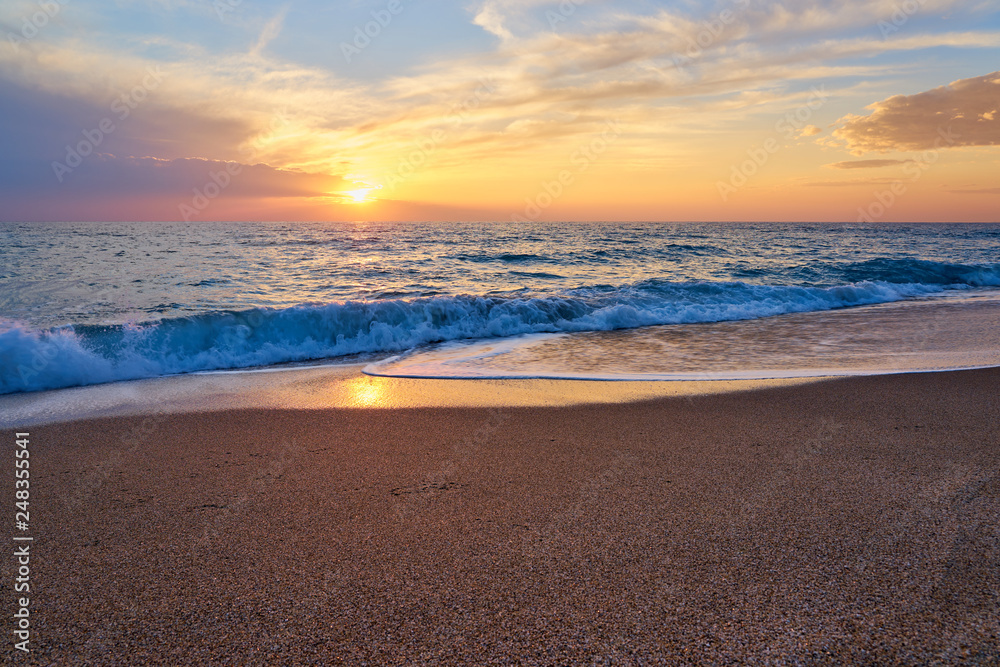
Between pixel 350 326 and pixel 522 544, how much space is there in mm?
8413

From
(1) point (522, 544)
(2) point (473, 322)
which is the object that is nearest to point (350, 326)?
(2) point (473, 322)

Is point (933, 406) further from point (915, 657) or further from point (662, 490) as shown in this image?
point (915, 657)

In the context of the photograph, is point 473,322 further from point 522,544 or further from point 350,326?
point 522,544

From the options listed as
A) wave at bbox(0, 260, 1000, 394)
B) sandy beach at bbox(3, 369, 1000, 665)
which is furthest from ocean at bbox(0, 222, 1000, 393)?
sandy beach at bbox(3, 369, 1000, 665)

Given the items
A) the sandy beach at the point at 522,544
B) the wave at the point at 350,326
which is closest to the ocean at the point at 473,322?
the wave at the point at 350,326

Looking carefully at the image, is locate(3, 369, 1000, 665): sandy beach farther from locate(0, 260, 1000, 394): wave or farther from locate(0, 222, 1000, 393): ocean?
locate(0, 260, 1000, 394): wave

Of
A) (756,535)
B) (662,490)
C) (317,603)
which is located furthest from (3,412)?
(756,535)

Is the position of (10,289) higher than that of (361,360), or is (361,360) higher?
(10,289)

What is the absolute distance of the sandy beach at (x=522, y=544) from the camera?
199 cm

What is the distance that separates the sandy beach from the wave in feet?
10.7

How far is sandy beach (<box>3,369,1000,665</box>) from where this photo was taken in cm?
199

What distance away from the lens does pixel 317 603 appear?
7.23 feet

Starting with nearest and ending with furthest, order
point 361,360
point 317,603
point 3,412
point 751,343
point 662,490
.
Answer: point 317,603 < point 662,490 < point 3,412 < point 361,360 < point 751,343

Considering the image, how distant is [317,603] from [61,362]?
23.0ft
